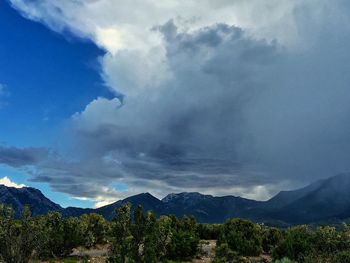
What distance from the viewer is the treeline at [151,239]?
2359 centimetres

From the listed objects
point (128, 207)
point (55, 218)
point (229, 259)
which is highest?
point (55, 218)

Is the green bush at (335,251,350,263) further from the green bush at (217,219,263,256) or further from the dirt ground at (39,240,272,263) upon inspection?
Result: the green bush at (217,219,263,256)

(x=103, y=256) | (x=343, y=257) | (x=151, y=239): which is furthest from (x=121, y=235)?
(x=103, y=256)

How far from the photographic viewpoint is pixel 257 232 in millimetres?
55281

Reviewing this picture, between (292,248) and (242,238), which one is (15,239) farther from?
(242,238)

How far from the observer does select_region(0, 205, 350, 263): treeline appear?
23594mm

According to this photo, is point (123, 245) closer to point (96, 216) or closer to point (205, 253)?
point (205, 253)

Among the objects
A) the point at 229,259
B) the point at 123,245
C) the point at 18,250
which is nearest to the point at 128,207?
the point at 123,245

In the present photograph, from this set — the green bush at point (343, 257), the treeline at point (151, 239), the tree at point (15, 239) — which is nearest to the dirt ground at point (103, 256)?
the treeline at point (151, 239)

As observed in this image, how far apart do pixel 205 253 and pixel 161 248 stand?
22580mm

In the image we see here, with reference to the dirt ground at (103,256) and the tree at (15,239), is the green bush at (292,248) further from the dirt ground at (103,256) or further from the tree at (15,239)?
the tree at (15,239)

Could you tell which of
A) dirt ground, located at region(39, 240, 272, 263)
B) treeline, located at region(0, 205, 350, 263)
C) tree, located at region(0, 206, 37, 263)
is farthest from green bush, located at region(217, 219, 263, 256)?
tree, located at region(0, 206, 37, 263)

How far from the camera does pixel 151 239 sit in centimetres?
2345

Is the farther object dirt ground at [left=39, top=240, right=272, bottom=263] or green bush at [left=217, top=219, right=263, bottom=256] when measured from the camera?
green bush at [left=217, top=219, right=263, bottom=256]
